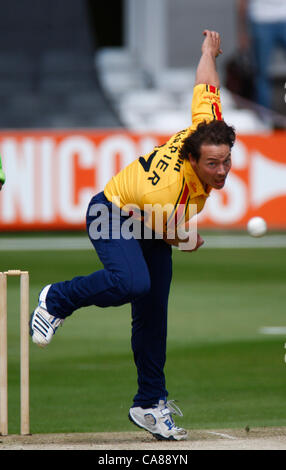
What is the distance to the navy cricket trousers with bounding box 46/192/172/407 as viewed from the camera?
17.6ft

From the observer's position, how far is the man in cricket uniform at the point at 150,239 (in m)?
5.36

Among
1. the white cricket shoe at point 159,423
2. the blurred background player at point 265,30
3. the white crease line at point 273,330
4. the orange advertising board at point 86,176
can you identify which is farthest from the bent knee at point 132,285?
the blurred background player at point 265,30

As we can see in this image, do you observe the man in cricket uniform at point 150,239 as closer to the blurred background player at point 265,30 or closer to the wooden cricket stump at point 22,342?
the wooden cricket stump at point 22,342

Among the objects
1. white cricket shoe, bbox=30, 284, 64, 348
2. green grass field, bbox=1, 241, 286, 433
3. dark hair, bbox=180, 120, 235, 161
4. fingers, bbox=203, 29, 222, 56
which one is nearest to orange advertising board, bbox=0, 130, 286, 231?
green grass field, bbox=1, 241, 286, 433

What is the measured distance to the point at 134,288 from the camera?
5.33 meters

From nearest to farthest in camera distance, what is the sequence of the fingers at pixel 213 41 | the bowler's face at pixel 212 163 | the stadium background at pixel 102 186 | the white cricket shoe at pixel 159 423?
the bowler's face at pixel 212 163
the white cricket shoe at pixel 159 423
the fingers at pixel 213 41
the stadium background at pixel 102 186

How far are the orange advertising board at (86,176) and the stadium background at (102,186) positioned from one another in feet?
0.07

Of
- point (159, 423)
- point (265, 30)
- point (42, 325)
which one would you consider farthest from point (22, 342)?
point (265, 30)

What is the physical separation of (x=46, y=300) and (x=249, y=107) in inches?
674

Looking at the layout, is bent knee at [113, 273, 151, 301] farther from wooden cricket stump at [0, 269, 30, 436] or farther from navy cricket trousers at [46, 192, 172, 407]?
wooden cricket stump at [0, 269, 30, 436]

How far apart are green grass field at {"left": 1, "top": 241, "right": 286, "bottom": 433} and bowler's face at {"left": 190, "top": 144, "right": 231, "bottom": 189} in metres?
1.88

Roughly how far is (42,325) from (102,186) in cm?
1119

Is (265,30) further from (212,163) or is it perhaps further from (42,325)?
(42,325)

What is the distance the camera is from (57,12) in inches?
1252
